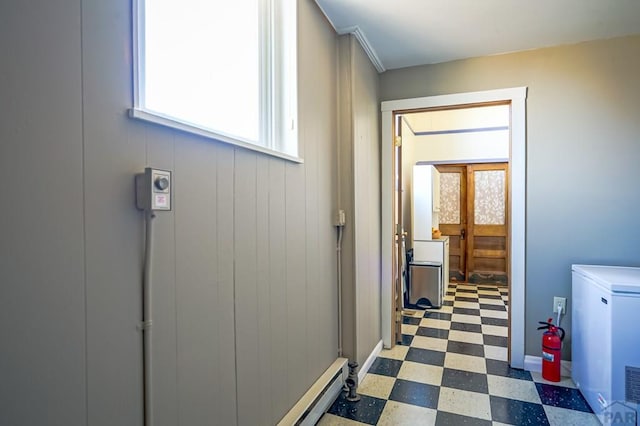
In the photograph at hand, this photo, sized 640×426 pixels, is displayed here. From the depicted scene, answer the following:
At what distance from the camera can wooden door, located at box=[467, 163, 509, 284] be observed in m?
5.73

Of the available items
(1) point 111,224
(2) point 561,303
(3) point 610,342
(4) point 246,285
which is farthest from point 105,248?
(2) point 561,303

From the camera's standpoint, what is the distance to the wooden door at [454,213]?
19.6 ft

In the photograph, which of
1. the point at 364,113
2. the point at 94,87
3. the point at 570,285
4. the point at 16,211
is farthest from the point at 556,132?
the point at 16,211

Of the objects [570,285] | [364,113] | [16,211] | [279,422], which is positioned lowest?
[279,422]

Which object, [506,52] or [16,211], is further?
[506,52]

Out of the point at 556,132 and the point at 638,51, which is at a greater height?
the point at 638,51

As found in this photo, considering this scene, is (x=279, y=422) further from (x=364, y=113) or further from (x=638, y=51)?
(x=638, y=51)

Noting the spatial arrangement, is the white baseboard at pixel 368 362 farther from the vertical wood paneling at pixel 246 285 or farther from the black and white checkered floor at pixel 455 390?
the vertical wood paneling at pixel 246 285

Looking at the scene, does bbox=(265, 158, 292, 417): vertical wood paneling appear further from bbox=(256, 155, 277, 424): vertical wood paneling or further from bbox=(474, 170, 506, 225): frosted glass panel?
bbox=(474, 170, 506, 225): frosted glass panel

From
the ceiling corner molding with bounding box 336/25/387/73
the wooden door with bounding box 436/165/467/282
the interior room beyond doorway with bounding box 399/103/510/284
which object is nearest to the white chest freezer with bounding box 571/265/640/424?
the ceiling corner molding with bounding box 336/25/387/73

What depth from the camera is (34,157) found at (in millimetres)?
728

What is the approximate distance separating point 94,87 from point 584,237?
306cm

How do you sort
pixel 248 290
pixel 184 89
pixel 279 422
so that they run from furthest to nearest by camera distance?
pixel 279 422, pixel 248 290, pixel 184 89

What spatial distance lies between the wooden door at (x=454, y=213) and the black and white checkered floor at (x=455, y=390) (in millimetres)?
2612
